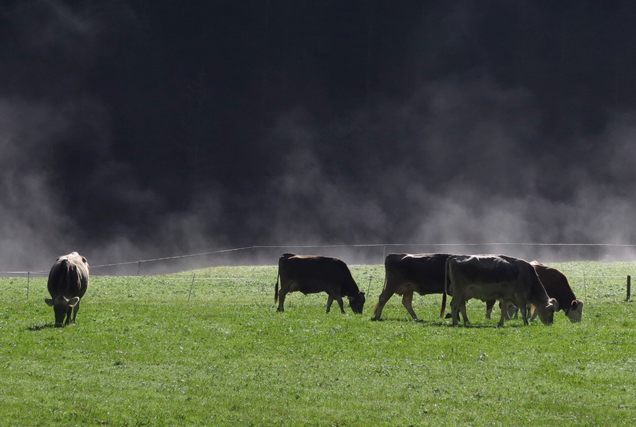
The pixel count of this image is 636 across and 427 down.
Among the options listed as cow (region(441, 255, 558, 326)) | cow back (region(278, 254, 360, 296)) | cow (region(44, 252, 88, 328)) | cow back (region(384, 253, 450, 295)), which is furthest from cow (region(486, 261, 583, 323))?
cow (region(44, 252, 88, 328))

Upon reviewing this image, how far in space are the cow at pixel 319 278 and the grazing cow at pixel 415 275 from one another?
3707 mm

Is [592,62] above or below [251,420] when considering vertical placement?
above

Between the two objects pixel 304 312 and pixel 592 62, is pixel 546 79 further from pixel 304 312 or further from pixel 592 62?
pixel 304 312

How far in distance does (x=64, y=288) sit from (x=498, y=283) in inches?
590

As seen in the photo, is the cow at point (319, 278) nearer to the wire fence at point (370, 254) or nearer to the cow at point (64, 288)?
the cow at point (64, 288)

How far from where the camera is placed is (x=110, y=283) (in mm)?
55375

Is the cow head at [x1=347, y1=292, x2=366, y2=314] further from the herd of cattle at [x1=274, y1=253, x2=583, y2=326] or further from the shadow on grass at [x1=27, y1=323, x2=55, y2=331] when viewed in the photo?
the shadow on grass at [x1=27, y1=323, x2=55, y2=331]

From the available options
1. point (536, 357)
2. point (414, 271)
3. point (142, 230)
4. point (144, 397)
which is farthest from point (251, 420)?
point (142, 230)

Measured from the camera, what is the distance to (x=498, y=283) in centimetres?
2689

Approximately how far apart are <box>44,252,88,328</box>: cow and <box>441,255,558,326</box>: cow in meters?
13.1

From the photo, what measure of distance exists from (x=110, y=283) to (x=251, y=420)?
4318 centimetres

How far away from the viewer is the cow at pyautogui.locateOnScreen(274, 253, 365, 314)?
110ft

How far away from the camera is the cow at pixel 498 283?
26.9 m

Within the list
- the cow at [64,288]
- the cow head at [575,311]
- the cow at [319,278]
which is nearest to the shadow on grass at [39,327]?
the cow at [64,288]
